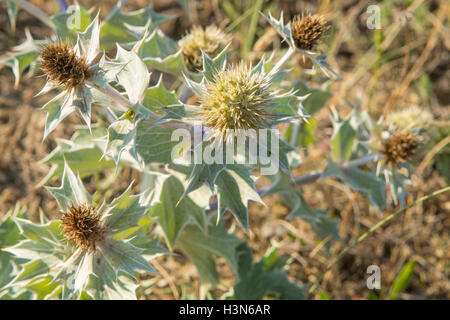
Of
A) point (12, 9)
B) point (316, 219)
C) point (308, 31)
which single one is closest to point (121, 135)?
point (308, 31)

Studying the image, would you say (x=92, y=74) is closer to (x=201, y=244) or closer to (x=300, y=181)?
(x=201, y=244)

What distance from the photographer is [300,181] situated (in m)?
2.18

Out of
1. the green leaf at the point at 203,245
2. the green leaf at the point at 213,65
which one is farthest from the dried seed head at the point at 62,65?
the green leaf at the point at 203,245

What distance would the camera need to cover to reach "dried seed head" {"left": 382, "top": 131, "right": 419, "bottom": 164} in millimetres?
1916

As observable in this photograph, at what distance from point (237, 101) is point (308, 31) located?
449 millimetres

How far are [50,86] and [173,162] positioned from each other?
0.64m

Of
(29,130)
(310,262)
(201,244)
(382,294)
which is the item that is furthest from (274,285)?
(29,130)

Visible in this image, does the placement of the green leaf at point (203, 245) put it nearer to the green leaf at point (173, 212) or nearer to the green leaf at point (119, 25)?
the green leaf at point (173, 212)

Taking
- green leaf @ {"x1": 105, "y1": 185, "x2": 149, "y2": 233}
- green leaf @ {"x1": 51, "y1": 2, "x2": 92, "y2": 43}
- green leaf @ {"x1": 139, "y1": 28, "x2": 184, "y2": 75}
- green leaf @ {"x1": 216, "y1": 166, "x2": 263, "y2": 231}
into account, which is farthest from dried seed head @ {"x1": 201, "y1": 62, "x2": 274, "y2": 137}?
green leaf @ {"x1": 51, "y1": 2, "x2": 92, "y2": 43}

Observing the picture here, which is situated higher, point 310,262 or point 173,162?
point 173,162

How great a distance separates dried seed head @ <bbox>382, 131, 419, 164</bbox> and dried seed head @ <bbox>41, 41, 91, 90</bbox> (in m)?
1.44

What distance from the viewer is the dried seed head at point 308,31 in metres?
1.59

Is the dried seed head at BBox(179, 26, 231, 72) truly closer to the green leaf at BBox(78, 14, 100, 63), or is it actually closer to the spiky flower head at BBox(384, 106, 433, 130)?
the green leaf at BBox(78, 14, 100, 63)

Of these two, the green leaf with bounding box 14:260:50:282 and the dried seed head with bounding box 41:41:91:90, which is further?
the green leaf with bounding box 14:260:50:282
